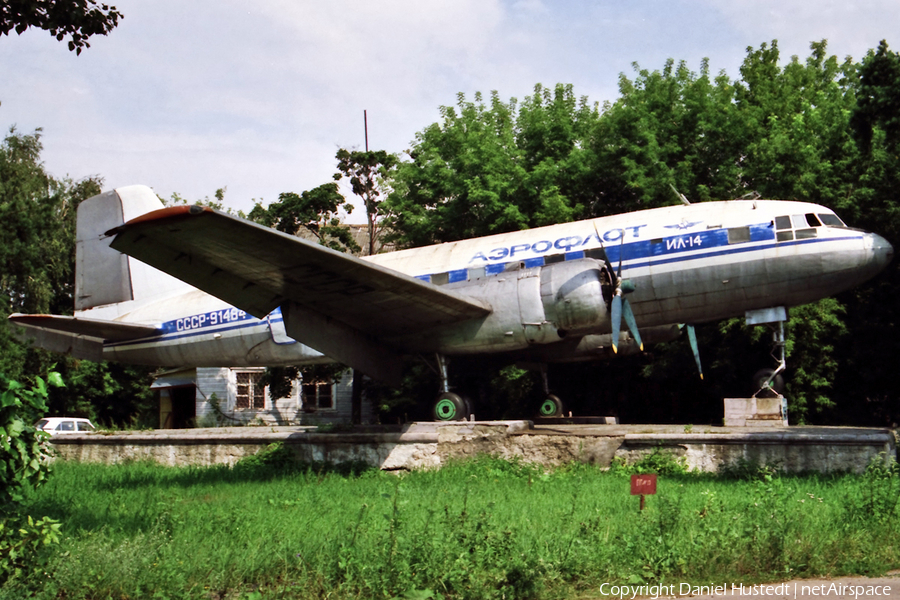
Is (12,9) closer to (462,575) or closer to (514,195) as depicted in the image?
(462,575)

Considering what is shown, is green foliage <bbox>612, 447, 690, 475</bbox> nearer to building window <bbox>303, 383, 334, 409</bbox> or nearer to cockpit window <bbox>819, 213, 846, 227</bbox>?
cockpit window <bbox>819, 213, 846, 227</bbox>

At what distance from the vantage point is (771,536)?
23.3 ft

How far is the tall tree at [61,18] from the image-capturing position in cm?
911

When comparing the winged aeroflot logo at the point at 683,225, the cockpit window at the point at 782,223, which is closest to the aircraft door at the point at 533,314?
the winged aeroflot logo at the point at 683,225

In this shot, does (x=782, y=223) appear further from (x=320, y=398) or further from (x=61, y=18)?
(x=320, y=398)

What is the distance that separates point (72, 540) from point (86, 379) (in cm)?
3341

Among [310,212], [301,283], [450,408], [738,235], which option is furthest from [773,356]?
[310,212]

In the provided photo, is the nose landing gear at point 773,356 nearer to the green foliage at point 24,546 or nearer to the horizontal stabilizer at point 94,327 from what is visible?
the green foliage at point 24,546

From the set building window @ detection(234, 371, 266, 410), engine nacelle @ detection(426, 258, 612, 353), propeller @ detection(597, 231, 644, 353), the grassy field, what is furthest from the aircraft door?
building window @ detection(234, 371, 266, 410)

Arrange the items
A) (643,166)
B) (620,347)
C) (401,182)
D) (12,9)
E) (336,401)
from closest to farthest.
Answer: (12,9)
(620,347)
(643,166)
(401,182)
(336,401)

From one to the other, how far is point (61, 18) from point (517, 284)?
8.59 m

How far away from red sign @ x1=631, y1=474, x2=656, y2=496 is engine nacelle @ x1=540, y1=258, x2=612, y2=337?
6070 mm

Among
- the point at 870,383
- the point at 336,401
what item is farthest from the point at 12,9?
the point at 336,401

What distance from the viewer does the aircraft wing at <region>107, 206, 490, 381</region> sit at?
1064cm
